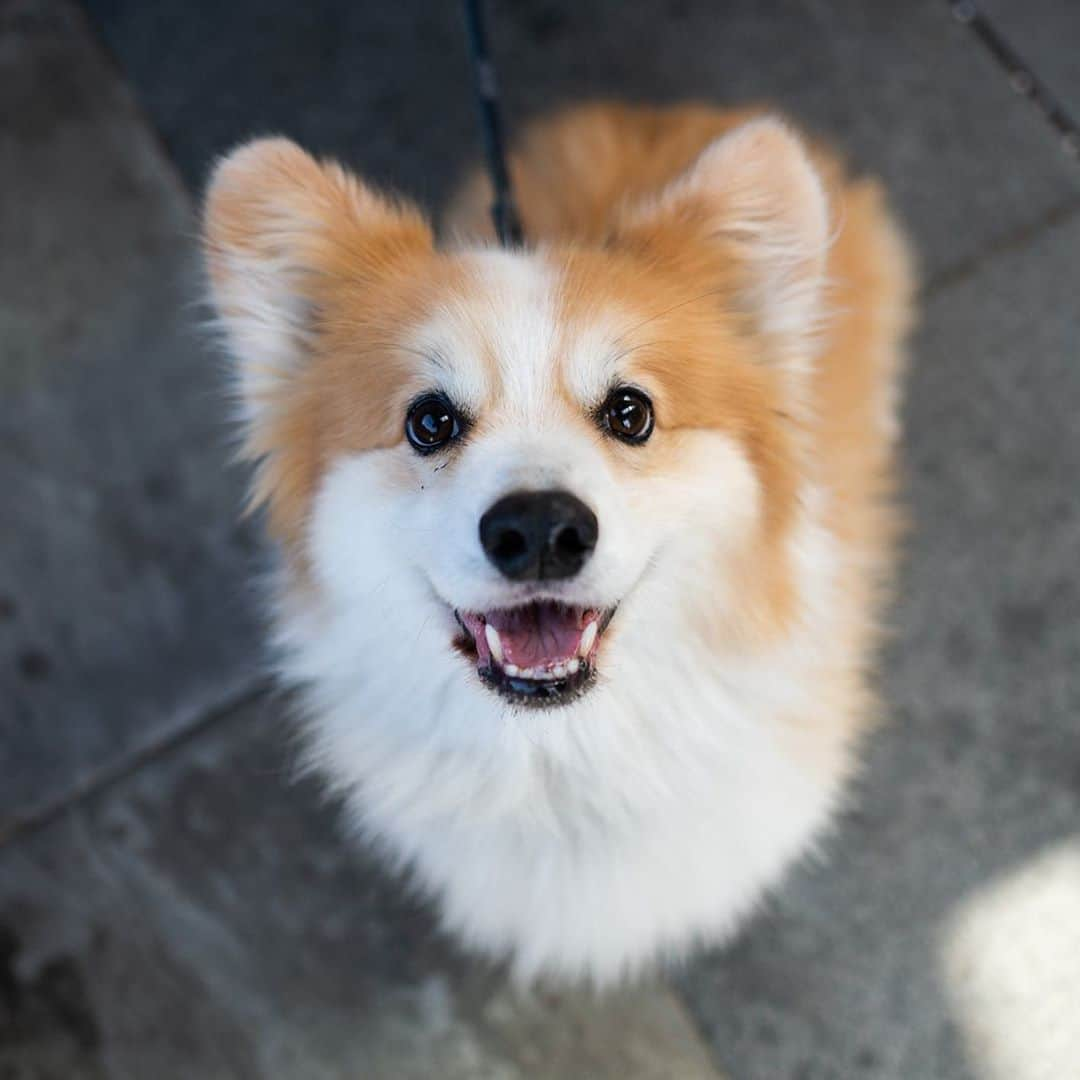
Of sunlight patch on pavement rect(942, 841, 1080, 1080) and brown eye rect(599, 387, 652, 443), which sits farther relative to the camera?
sunlight patch on pavement rect(942, 841, 1080, 1080)

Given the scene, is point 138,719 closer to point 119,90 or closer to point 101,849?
point 101,849

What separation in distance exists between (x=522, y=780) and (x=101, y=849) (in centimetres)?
154

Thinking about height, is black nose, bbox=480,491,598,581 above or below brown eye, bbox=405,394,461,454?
below

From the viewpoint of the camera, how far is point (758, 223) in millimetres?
1929

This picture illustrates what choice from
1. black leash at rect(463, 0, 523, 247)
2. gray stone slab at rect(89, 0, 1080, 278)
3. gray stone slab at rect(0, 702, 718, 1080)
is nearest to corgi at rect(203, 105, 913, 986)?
black leash at rect(463, 0, 523, 247)

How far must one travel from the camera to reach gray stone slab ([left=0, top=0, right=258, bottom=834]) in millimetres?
2994

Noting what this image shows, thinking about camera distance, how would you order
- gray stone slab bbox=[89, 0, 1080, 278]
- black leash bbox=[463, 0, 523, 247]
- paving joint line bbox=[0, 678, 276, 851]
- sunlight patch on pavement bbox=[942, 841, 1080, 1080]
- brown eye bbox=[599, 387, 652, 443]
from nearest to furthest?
brown eye bbox=[599, 387, 652, 443] < black leash bbox=[463, 0, 523, 247] < sunlight patch on pavement bbox=[942, 841, 1080, 1080] < paving joint line bbox=[0, 678, 276, 851] < gray stone slab bbox=[89, 0, 1080, 278]

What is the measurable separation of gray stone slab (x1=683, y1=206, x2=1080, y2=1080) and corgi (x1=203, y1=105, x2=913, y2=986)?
1.61 ft

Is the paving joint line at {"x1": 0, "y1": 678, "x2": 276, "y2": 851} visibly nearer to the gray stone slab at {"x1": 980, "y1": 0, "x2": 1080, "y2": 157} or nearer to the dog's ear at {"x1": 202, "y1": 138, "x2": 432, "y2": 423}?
the dog's ear at {"x1": 202, "y1": 138, "x2": 432, "y2": 423}

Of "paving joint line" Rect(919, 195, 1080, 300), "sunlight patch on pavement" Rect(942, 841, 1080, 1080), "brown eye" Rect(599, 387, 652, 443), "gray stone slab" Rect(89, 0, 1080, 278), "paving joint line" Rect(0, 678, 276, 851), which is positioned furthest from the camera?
"gray stone slab" Rect(89, 0, 1080, 278)

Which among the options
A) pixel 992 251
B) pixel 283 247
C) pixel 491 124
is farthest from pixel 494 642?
pixel 992 251

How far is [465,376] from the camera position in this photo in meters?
1.75

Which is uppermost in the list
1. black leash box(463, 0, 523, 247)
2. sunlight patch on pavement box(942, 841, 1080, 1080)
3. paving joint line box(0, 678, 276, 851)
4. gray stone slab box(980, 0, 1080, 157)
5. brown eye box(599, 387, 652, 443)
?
gray stone slab box(980, 0, 1080, 157)

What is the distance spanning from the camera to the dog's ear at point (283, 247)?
1.86 meters
